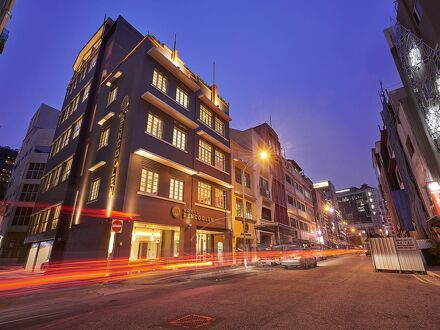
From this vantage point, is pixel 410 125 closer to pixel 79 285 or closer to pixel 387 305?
pixel 387 305

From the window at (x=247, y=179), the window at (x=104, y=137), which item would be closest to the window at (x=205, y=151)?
the window at (x=247, y=179)

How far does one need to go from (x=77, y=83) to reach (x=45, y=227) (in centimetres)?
1976

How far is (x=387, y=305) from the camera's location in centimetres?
688

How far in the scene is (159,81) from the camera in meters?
23.5

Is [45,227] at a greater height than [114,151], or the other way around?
[114,151]

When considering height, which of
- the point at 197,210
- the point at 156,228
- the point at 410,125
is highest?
the point at 410,125

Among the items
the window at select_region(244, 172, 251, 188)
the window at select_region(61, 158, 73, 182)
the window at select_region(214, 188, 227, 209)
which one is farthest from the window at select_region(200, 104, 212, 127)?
the window at select_region(61, 158, 73, 182)

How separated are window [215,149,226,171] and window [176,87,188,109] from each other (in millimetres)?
7151

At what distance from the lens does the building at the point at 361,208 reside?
477 ft

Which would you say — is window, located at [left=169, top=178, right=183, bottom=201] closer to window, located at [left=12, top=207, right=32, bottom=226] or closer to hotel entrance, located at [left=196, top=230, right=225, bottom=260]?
hotel entrance, located at [left=196, top=230, right=225, bottom=260]

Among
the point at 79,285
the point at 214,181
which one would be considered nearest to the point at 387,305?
the point at 79,285

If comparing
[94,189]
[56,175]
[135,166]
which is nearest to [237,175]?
[135,166]

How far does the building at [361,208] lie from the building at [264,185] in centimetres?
12573

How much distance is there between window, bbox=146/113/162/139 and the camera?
20986 millimetres
